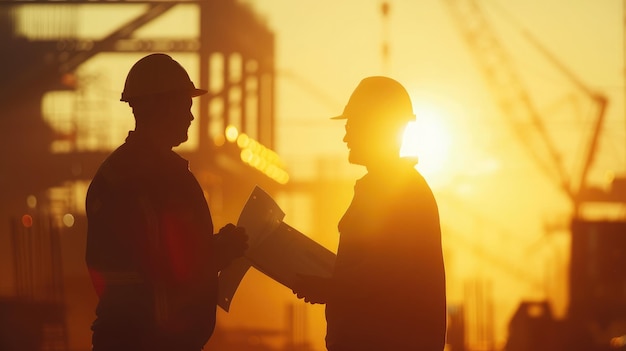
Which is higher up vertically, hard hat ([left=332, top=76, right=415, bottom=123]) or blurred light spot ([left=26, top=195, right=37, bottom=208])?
hard hat ([left=332, top=76, right=415, bottom=123])

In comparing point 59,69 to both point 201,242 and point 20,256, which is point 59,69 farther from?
point 201,242

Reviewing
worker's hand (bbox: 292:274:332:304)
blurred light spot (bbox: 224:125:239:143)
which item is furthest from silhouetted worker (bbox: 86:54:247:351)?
blurred light spot (bbox: 224:125:239:143)

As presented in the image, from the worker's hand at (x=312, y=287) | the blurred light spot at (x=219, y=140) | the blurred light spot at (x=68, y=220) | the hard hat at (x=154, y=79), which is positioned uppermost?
the hard hat at (x=154, y=79)

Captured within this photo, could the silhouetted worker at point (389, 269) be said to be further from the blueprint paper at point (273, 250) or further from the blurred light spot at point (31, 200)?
the blurred light spot at point (31, 200)

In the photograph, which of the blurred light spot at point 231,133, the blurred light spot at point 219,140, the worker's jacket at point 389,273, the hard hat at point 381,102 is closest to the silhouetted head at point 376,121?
the hard hat at point 381,102

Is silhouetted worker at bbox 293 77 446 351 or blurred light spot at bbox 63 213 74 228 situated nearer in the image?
silhouetted worker at bbox 293 77 446 351

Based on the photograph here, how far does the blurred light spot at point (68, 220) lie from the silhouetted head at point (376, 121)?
1837 inches

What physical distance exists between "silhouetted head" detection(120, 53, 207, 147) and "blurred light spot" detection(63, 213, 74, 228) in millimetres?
46587

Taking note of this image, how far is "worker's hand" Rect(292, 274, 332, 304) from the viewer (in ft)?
20.8

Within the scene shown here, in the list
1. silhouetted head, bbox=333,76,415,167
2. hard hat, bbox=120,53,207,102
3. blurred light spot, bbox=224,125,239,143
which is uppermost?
hard hat, bbox=120,53,207,102

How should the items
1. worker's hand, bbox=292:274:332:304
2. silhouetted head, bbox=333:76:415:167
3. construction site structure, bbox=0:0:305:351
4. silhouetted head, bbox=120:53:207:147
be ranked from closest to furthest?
silhouetted head, bbox=120:53:207:147 → silhouetted head, bbox=333:76:415:167 → worker's hand, bbox=292:274:332:304 → construction site structure, bbox=0:0:305:351

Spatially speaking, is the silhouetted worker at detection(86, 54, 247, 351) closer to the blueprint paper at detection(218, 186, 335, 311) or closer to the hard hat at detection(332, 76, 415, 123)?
the blueprint paper at detection(218, 186, 335, 311)

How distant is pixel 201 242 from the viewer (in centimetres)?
591

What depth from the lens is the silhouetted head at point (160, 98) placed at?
607 centimetres
